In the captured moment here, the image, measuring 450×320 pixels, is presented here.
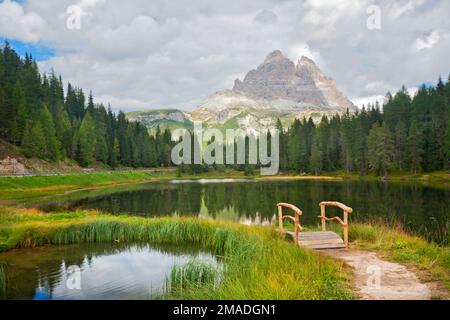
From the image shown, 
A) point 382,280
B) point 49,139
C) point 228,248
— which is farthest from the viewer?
point 49,139

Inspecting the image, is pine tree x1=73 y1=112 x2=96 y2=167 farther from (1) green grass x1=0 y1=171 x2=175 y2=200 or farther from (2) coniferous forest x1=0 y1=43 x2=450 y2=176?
(1) green grass x1=0 y1=171 x2=175 y2=200

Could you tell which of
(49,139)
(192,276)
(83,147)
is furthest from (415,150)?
(83,147)

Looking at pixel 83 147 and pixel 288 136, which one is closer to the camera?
pixel 83 147

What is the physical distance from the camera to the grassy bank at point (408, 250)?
10.2 meters

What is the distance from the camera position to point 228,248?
17.6m

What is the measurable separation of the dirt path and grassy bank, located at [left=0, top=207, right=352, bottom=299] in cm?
48

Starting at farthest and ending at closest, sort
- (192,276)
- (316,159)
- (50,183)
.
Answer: (316,159), (50,183), (192,276)

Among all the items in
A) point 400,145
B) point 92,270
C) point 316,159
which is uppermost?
point 400,145

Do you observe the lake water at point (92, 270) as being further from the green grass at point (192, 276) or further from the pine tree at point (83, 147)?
the pine tree at point (83, 147)

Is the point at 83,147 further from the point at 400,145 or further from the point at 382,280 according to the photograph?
the point at 382,280

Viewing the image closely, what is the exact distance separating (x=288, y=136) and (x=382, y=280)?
139135 mm

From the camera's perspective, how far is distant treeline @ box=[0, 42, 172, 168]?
80.9m

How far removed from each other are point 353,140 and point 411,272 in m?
109
